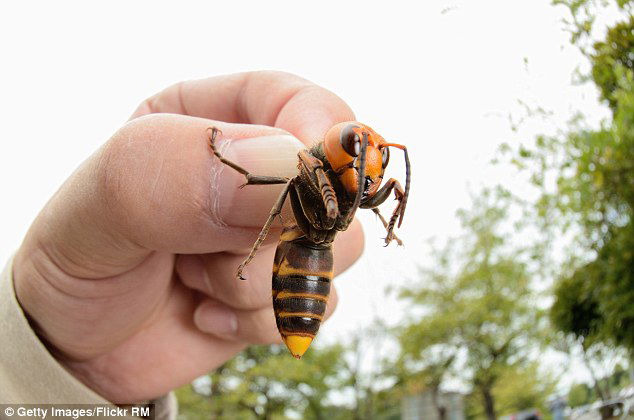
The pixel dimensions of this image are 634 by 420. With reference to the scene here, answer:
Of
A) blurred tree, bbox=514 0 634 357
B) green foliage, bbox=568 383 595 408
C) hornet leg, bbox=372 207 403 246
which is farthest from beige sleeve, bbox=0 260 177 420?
green foliage, bbox=568 383 595 408

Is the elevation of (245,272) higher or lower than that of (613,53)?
lower

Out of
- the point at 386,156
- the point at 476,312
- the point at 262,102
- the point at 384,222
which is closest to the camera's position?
the point at 386,156

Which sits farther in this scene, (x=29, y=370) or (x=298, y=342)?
(x=29, y=370)

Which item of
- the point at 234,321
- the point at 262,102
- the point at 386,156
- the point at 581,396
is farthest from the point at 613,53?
the point at 581,396

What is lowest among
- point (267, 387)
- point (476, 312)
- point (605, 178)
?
point (267, 387)

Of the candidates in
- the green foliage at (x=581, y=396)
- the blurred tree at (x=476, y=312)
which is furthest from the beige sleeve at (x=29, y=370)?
the blurred tree at (x=476, y=312)

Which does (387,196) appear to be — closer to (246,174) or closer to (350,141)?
(350,141)

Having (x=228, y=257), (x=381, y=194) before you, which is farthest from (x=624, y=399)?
(x=381, y=194)

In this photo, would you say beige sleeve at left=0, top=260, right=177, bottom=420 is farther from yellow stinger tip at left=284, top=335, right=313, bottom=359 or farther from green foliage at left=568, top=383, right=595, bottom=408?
green foliage at left=568, top=383, right=595, bottom=408
